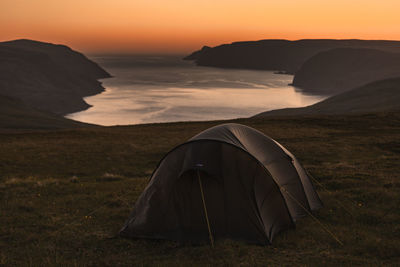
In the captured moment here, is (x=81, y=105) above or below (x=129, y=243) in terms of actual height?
below

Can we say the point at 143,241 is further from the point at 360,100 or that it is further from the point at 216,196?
the point at 360,100

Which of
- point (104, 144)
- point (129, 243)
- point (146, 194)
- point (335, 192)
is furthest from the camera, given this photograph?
point (104, 144)

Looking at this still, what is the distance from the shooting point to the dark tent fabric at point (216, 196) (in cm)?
974

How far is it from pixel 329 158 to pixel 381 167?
225 inches

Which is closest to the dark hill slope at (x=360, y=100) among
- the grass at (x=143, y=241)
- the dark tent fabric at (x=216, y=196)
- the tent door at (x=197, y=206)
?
the grass at (x=143, y=241)

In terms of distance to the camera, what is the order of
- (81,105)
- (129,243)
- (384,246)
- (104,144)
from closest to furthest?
(384,246)
(129,243)
(104,144)
(81,105)

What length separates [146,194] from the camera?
10.7m

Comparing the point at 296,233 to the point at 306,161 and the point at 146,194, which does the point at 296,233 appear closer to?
the point at 146,194

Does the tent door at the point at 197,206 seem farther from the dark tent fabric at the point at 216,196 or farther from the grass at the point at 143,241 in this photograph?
the grass at the point at 143,241

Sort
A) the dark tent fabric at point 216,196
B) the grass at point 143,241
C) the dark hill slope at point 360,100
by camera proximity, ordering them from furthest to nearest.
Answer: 1. the dark hill slope at point 360,100
2. the dark tent fabric at point 216,196
3. the grass at point 143,241

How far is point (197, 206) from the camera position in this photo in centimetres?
994

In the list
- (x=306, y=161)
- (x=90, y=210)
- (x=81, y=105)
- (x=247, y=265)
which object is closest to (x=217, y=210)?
(x=247, y=265)

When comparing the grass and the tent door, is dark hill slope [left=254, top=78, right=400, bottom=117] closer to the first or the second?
the grass

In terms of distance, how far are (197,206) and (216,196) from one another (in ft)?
1.99
